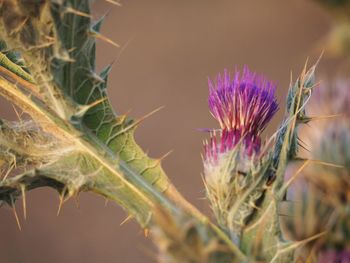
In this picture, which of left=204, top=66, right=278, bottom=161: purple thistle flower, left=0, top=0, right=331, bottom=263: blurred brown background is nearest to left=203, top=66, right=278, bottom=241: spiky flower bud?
left=204, top=66, right=278, bottom=161: purple thistle flower

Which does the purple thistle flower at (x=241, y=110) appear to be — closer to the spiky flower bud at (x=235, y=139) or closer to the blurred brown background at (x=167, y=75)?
the spiky flower bud at (x=235, y=139)

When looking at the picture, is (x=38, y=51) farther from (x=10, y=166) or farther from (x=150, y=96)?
(x=150, y=96)

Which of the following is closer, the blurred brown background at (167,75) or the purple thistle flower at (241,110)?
the purple thistle flower at (241,110)

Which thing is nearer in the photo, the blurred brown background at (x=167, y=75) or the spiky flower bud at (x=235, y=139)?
the spiky flower bud at (x=235, y=139)

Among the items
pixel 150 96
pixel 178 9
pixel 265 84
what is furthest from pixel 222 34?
pixel 265 84

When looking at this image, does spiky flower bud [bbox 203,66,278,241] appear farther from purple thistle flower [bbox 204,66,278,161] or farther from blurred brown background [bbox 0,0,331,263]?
blurred brown background [bbox 0,0,331,263]

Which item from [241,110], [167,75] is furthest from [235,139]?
[167,75]

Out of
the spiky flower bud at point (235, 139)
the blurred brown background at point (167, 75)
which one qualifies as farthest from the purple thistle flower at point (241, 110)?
the blurred brown background at point (167, 75)

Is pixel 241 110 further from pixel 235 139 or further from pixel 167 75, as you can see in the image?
pixel 167 75
